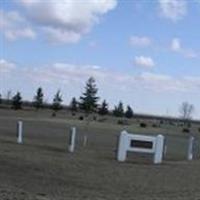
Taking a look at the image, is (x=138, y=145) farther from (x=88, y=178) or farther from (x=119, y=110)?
(x=119, y=110)

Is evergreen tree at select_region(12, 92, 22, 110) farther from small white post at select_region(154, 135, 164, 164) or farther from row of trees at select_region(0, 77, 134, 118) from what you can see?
small white post at select_region(154, 135, 164, 164)

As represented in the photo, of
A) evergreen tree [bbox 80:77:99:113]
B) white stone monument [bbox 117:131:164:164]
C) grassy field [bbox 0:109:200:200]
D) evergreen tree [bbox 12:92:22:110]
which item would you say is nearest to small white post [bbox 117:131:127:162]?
white stone monument [bbox 117:131:164:164]

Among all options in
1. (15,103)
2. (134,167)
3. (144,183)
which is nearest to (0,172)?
(144,183)

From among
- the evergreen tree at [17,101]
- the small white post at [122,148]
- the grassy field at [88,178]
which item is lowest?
the grassy field at [88,178]

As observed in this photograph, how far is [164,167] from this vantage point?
27.2 meters

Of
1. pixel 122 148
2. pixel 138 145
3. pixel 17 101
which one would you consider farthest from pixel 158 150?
pixel 17 101

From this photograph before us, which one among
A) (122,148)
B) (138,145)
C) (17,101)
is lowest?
(122,148)

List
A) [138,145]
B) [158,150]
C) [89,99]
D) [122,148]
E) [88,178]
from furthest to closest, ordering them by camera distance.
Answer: [89,99] → [158,150] → [138,145] → [122,148] → [88,178]

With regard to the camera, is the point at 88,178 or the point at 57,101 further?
the point at 57,101

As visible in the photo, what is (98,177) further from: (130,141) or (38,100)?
(38,100)

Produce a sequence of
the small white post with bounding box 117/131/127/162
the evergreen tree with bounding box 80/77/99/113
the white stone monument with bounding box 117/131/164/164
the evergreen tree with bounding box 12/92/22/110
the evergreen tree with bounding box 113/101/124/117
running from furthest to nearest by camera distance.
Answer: the evergreen tree with bounding box 113/101/124/117 → the evergreen tree with bounding box 12/92/22/110 → the evergreen tree with bounding box 80/77/99/113 → the white stone monument with bounding box 117/131/164/164 → the small white post with bounding box 117/131/127/162

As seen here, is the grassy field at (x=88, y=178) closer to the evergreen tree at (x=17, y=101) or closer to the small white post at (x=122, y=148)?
the small white post at (x=122, y=148)

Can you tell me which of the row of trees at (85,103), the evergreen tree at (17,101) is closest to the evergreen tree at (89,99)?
the row of trees at (85,103)

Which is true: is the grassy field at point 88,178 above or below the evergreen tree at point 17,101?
below
